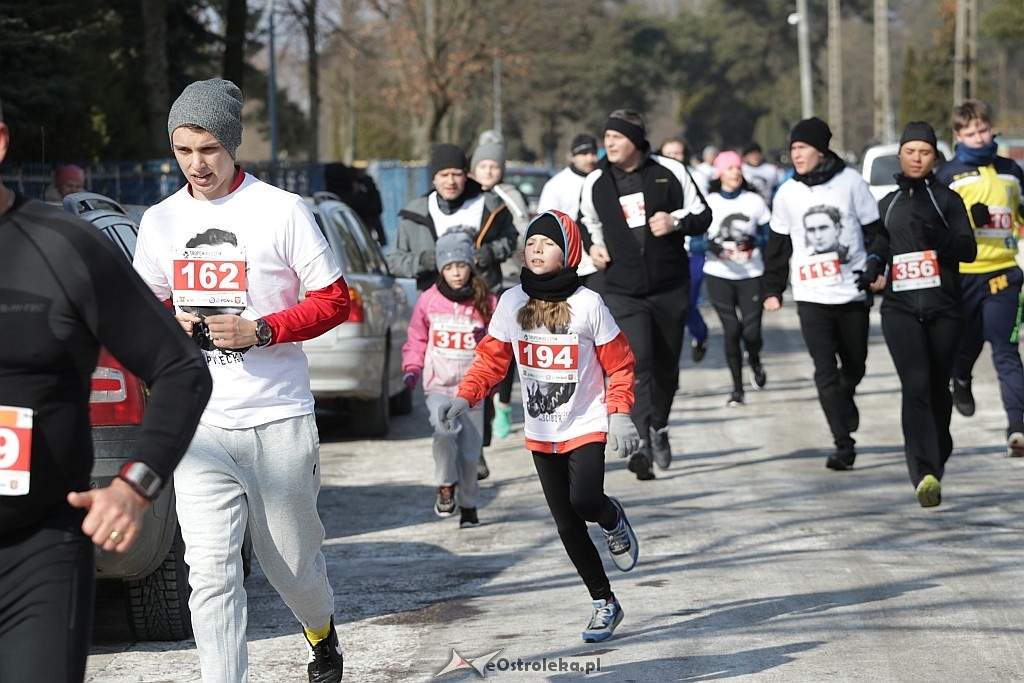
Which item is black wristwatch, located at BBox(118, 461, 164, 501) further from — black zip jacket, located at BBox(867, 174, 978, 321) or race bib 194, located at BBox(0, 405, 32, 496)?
black zip jacket, located at BBox(867, 174, 978, 321)

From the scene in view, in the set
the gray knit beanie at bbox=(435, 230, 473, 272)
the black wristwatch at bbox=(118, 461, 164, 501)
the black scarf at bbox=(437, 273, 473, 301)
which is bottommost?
the black wristwatch at bbox=(118, 461, 164, 501)

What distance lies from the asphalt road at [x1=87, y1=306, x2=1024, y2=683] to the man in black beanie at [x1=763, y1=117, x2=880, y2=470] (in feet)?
2.66

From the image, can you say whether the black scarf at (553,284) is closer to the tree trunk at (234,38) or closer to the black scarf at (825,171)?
the black scarf at (825,171)

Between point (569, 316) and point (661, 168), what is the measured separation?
4.04 metres

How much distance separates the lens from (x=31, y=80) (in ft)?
55.3

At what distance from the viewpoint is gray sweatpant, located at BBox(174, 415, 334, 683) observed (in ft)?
16.1

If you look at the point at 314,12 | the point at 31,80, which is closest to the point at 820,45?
the point at 314,12

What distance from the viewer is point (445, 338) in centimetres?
947

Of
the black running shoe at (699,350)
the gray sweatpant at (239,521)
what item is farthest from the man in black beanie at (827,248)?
the black running shoe at (699,350)

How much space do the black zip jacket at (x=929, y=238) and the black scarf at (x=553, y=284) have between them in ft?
10.9

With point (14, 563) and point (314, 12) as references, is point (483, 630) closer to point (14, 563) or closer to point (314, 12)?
point (14, 563)

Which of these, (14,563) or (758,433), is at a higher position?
(14,563)

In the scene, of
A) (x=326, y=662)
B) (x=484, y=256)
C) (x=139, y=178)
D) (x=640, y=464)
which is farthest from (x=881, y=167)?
(x=326, y=662)
